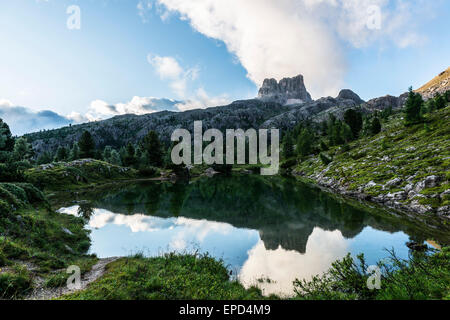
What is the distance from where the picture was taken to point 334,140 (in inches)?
3898

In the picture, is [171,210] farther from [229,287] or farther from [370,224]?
[370,224]

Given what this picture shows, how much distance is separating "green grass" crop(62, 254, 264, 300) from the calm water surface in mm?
2757

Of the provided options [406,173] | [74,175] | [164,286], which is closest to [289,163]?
[406,173]

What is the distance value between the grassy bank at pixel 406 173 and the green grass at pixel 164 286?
29.3m

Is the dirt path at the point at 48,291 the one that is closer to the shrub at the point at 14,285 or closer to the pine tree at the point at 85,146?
the shrub at the point at 14,285

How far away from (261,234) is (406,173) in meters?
30.6

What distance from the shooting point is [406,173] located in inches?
1387

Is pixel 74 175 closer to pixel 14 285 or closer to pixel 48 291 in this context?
pixel 14 285

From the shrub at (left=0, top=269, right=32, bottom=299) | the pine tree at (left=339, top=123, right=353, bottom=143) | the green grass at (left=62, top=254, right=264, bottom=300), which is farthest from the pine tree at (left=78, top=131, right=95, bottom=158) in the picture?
the pine tree at (left=339, top=123, right=353, bottom=143)

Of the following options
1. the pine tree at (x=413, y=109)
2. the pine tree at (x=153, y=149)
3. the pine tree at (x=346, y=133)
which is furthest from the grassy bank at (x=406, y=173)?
the pine tree at (x=153, y=149)

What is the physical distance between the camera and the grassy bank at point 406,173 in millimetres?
27984

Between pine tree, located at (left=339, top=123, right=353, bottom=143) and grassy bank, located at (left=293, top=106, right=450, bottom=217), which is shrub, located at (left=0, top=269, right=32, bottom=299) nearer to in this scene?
grassy bank, located at (left=293, top=106, right=450, bottom=217)
